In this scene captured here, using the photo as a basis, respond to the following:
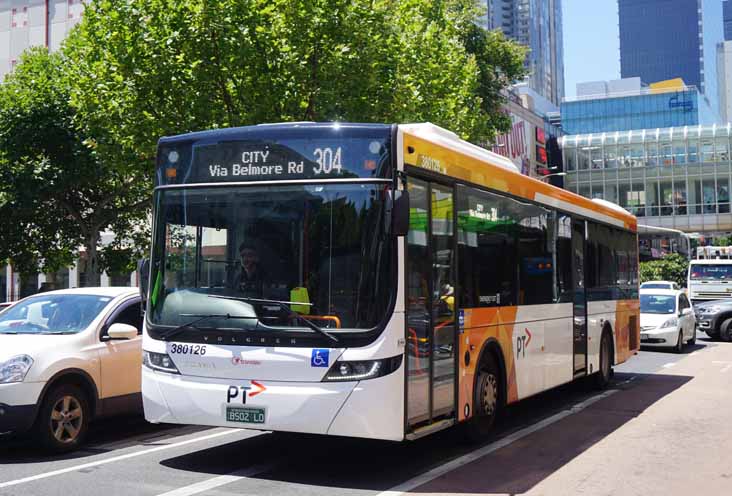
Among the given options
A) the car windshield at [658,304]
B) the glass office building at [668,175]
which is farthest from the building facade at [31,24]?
the glass office building at [668,175]

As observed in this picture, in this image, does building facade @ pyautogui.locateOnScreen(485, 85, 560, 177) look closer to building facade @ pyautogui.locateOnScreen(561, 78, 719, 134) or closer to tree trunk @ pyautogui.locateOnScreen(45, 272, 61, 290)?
tree trunk @ pyautogui.locateOnScreen(45, 272, 61, 290)

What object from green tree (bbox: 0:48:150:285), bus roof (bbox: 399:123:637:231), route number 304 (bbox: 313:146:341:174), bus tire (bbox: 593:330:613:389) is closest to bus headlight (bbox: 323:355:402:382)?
route number 304 (bbox: 313:146:341:174)

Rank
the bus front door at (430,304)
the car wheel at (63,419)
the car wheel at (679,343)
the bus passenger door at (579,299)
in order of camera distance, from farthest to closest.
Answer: the car wheel at (679,343) < the bus passenger door at (579,299) < the car wheel at (63,419) < the bus front door at (430,304)

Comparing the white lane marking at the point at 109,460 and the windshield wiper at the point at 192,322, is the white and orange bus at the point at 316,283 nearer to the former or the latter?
the windshield wiper at the point at 192,322

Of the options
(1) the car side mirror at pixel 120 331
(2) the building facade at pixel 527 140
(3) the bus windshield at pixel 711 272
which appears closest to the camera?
(1) the car side mirror at pixel 120 331

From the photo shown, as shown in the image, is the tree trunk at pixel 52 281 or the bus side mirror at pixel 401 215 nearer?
the bus side mirror at pixel 401 215

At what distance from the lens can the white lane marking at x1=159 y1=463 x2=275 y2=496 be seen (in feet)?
22.9

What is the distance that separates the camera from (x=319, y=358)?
23.5 ft

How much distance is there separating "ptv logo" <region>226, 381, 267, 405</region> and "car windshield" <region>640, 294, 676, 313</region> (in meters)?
18.2

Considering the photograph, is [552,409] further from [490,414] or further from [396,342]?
[396,342]

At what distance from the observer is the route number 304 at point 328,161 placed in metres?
7.56

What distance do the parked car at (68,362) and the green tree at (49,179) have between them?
15687mm

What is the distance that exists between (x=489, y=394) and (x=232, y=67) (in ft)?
37.0

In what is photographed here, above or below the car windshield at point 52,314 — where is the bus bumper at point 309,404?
below
